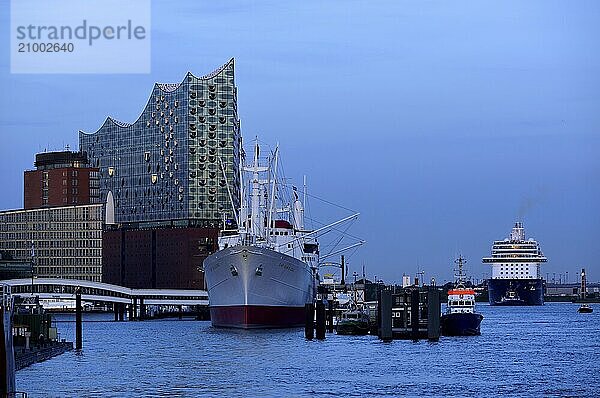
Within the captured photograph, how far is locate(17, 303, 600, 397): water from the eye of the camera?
59.8 m

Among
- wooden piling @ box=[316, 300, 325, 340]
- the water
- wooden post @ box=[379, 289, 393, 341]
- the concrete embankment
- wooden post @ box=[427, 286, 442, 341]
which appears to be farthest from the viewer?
wooden piling @ box=[316, 300, 325, 340]

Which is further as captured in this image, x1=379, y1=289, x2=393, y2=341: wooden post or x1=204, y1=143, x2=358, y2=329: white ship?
x1=204, y1=143, x2=358, y2=329: white ship

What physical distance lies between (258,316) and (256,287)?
251cm

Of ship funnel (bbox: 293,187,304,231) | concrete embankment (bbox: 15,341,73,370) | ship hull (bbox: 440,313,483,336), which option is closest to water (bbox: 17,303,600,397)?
concrete embankment (bbox: 15,341,73,370)

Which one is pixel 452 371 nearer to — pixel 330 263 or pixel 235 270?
pixel 235 270

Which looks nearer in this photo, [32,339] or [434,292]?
[32,339]

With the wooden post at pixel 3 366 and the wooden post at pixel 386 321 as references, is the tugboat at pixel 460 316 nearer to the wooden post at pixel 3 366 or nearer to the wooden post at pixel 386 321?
the wooden post at pixel 386 321

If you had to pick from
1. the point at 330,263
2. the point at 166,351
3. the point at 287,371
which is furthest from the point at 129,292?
the point at 287,371

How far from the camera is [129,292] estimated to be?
199125 millimetres

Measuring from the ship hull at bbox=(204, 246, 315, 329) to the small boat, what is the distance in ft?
20.0

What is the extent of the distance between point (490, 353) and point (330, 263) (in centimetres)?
6939

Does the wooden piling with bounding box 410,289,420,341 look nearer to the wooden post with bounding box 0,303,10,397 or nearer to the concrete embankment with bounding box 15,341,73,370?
the concrete embankment with bounding box 15,341,73,370

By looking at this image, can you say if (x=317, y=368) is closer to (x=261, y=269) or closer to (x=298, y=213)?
(x=261, y=269)

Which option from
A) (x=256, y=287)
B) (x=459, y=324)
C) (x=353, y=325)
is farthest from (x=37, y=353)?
(x=459, y=324)
